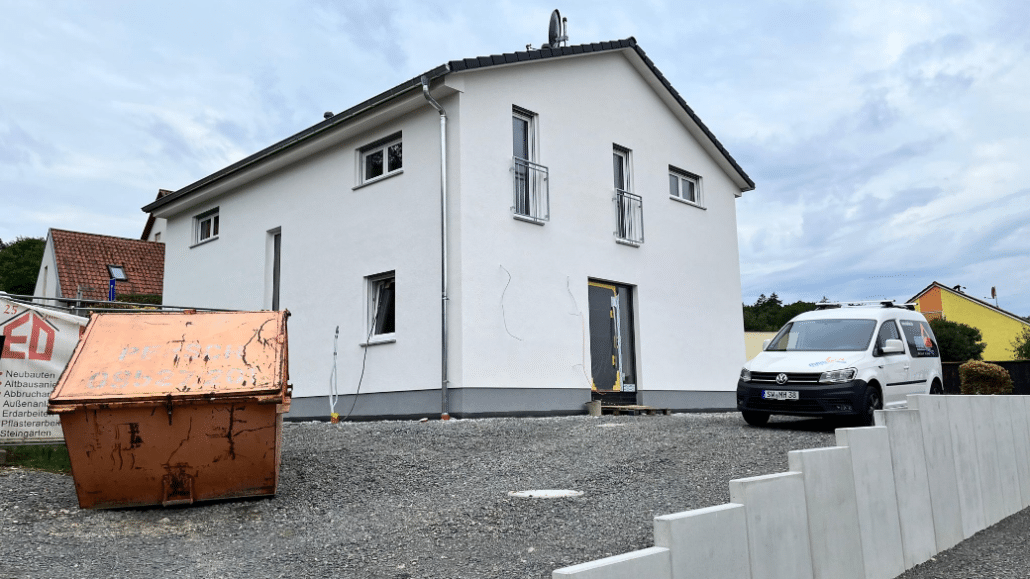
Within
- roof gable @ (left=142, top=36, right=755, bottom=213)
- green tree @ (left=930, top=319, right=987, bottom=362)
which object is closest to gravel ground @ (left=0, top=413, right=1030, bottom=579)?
roof gable @ (left=142, top=36, right=755, bottom=213)

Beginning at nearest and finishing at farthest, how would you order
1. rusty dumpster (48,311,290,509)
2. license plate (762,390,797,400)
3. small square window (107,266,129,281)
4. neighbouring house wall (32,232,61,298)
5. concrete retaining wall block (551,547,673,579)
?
concrete retaining wall block (551,547,673,579)
rusty dumpster (48,311,290,509)
license plate (762,390,797,400)
neighbouring house wall (32,232,61,298)
small square window (107,266,129,281)

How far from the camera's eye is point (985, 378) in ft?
52.2

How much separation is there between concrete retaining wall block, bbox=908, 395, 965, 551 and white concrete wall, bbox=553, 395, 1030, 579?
0.04ft

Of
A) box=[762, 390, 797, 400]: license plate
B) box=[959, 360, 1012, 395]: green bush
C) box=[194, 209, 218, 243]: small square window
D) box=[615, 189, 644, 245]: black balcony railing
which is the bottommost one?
box=[762, 390, 797, 400]: license plate

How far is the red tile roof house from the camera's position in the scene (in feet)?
105

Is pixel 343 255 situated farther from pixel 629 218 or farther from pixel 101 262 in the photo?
pixel 101 262

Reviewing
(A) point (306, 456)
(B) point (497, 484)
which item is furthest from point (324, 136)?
(B) point (497, 484)

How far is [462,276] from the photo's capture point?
13367 millimetres

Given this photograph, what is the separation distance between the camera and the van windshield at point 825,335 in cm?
1210

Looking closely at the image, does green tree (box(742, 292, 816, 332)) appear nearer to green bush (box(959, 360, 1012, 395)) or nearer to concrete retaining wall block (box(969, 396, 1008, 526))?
green bush (box(959, 360, 1012, 395))

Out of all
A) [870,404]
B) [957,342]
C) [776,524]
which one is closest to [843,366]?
[870,404]

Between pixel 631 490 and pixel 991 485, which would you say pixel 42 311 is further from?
pixel 991 485

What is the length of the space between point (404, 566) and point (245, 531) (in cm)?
151

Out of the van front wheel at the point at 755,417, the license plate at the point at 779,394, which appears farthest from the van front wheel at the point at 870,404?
the van front wheel at the point at 755,417
